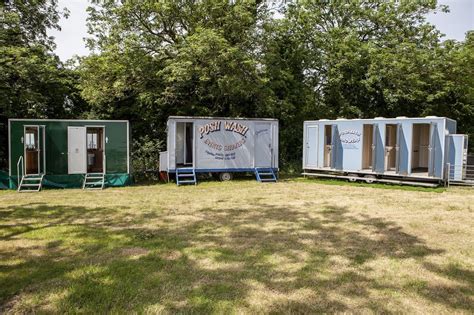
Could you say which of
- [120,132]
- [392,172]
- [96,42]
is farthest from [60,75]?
[392,172]

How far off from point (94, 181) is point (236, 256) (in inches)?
353

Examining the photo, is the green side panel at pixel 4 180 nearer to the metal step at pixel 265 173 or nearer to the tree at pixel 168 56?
the tree at pixel 168 56

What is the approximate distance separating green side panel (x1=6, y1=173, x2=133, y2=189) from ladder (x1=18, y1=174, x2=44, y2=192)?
0.25 metres

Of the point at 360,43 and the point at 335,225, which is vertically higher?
the point at 360,43

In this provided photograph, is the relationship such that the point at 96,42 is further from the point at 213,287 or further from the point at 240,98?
the point at 213,287

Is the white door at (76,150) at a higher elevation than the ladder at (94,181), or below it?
higher

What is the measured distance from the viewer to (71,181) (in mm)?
12562

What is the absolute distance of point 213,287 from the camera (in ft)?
13.5

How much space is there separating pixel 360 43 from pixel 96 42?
44.8 feet

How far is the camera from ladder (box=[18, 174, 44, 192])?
11.7m

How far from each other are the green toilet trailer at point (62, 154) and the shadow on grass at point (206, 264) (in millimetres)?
4771

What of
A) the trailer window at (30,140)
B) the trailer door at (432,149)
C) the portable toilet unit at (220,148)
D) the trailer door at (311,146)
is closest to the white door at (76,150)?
the trailer window at (30,140)

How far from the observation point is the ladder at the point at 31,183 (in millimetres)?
11742

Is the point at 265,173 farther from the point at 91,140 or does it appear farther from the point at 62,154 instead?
the point at 62,154
